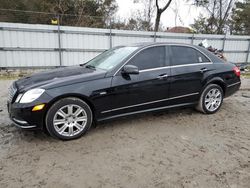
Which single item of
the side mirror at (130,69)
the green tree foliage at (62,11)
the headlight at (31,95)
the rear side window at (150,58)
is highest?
the green tree foliage at (62,11)

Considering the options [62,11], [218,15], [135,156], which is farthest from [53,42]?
[218,15]

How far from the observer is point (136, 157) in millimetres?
2811

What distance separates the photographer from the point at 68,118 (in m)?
3.18

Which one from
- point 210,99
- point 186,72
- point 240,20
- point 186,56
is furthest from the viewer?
point 240,20

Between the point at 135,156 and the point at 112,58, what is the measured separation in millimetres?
1929

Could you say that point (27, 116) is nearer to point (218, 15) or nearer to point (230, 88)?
point (230, 88)

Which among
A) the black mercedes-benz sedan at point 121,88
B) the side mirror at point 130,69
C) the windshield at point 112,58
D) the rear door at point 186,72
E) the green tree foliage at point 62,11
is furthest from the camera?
the green tree foliage at point 62,11

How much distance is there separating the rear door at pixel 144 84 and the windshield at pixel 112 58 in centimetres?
20

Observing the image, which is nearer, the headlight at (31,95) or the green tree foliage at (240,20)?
the headlight at (31,95)

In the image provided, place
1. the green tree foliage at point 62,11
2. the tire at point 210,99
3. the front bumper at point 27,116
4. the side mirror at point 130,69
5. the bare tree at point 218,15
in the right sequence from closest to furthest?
the front bumper at point 27,116
the side mirror at point 130,69
the tire at point 210,99
the green tree foliage at point 62,11
the bare tree at point 218,15

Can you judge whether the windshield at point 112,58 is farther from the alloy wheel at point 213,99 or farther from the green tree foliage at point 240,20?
the green tree foliage at point 240,20

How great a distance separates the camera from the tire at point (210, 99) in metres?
4.36

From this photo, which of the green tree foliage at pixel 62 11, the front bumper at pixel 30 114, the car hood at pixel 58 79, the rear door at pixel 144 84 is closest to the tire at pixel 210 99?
the rear door at pixel 144 84

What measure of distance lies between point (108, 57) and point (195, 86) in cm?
187
